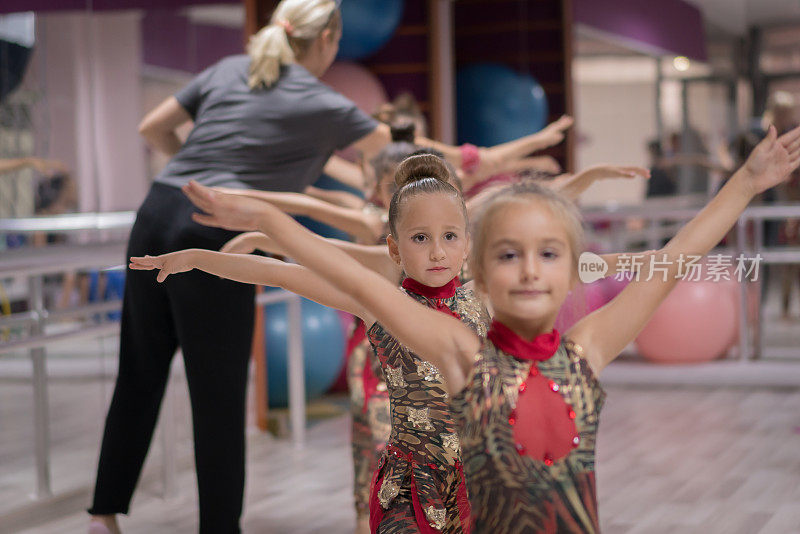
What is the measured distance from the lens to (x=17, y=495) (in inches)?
128

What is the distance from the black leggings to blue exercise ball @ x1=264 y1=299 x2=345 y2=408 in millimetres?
1971

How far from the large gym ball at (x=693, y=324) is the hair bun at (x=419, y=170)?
3377mm

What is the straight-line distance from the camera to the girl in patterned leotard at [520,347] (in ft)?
4.52

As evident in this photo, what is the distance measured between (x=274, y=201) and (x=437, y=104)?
3.02 metres

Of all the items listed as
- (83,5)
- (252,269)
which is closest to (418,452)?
(252,269)

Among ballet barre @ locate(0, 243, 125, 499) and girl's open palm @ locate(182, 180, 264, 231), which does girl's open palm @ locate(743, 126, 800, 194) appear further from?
ballet barre @ locate(0, 243, 125, 499)

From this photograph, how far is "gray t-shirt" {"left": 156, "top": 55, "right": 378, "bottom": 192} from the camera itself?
8.24ft

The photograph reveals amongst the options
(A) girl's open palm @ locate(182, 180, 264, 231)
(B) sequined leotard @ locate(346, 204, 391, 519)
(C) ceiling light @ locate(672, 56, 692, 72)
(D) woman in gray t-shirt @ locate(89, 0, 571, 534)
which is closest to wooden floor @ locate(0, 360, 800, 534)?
(B) sequined leotard @ locate(346, 204, 391, 519)

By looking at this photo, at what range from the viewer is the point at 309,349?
184 inches

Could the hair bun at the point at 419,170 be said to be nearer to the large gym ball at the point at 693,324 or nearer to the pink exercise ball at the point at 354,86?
the pink exercise ball at the point at 354,86

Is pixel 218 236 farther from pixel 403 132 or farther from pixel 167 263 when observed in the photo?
pixel 167 263

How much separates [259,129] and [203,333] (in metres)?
0.52

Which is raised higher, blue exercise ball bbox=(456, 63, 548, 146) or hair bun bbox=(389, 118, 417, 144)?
blue exercise ball bbox=(456, 63, 548, 146)

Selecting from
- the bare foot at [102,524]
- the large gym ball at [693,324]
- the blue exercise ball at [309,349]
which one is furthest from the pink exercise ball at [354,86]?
the bare foot at [102,524]
